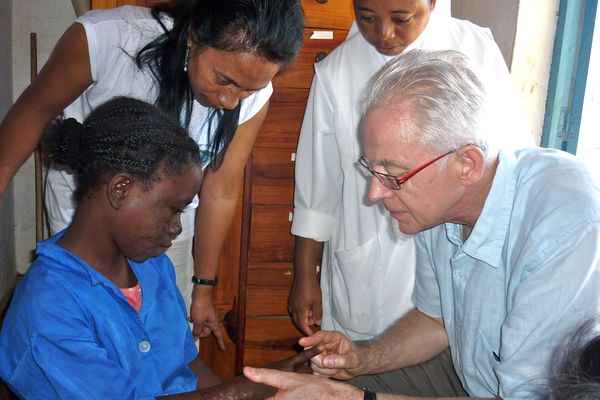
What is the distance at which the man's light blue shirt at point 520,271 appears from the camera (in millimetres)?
1285

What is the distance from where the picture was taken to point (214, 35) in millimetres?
1622

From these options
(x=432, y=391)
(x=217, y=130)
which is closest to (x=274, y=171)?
(x=217, y=130)

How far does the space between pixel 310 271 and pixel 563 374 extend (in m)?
1.51

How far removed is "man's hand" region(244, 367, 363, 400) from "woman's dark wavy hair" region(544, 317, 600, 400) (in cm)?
55

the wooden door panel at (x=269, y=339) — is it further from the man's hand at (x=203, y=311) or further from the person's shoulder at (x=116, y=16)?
the person's shoulder at (x=116, y=16)

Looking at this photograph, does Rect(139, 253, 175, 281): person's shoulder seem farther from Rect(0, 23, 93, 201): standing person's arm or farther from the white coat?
the white coat

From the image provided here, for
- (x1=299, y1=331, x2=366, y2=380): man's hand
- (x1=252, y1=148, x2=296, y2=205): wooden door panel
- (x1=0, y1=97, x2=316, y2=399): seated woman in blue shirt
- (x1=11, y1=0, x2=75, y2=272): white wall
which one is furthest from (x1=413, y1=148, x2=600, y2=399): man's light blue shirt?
(x1=11, y1=0, x2=75, y2=272): white wall

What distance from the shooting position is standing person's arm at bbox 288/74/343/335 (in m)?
2.23

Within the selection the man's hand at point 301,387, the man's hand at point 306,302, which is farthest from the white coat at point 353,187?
the man's hand at point 301,387

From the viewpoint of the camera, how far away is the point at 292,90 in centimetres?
241

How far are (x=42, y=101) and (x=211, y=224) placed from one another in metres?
0.67

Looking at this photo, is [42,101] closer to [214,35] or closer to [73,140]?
[73,140]

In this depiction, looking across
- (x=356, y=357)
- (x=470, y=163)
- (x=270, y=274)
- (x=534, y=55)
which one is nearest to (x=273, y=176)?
(x=270, y=274)

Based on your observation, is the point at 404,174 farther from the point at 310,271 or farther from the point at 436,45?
the point at 310,271
